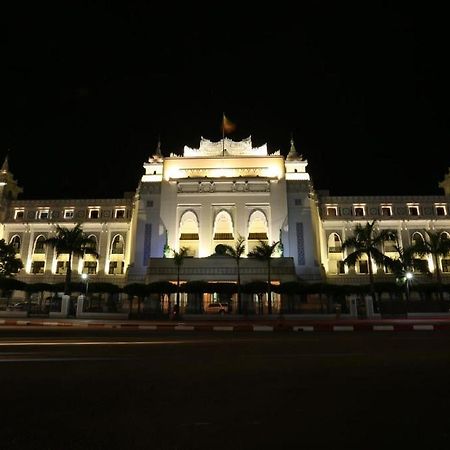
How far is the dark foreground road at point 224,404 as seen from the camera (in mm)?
3141

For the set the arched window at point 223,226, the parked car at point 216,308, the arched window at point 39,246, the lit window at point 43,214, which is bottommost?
the parked car at point 216,308

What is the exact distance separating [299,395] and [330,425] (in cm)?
122

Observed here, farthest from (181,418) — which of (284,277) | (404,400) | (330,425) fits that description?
(284,277)

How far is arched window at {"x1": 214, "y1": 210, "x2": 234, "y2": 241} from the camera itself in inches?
2037

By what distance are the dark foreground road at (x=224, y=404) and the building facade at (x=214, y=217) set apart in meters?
38.8

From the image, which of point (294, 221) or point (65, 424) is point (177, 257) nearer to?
point (294, 221)

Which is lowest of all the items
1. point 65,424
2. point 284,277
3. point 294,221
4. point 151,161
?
point 65,424

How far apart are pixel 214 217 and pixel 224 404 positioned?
4750 centimetres

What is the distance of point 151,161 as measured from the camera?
56375 mm

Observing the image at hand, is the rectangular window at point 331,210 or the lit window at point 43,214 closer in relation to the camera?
the rectangular window at point 331,210

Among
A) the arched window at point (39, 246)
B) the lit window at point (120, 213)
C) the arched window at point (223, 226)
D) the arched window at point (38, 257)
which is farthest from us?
the lit window at point (120, 213)

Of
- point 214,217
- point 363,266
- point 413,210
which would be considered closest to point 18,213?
point 214,217

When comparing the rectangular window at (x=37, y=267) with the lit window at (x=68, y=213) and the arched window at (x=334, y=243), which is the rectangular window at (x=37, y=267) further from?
the arched window at (x=334, y=243)

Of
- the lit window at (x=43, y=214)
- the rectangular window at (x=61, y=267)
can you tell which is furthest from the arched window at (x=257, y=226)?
the lit window at (x=43, y=214)
